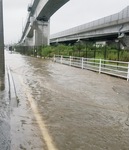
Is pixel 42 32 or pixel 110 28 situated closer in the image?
pixel 110 28

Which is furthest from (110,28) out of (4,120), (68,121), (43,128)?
(43,128)

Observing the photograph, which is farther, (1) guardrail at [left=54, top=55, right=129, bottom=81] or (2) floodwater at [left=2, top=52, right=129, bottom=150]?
(1) guardrail at [left=54, top=55, right=129, bottom=81]

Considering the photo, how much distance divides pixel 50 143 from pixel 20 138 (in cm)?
72

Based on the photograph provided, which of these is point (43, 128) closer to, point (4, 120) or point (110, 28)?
point (4, 120)

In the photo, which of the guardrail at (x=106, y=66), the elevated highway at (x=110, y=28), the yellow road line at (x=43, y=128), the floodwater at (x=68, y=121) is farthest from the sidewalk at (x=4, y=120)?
the elevated highway at (x=110, y=28)

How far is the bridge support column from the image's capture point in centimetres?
5749

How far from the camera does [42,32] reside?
6019cm

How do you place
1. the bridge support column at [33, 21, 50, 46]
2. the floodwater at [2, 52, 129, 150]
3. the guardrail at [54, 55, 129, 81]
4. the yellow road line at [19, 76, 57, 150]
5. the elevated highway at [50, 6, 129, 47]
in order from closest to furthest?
the yellow road line at [19, 76, 57, 150] → the floodwater at [2, 52, 129, 150] → the guardrail at [54, 55, 129, 81] → the elevated highway at [50, 6, 129, 47] → the bridge support column at [33, 21, 50, 46]

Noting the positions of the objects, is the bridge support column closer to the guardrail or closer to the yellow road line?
the guardrail

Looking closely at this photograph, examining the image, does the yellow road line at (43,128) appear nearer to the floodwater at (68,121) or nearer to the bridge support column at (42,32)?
the floodwater at (68,121)

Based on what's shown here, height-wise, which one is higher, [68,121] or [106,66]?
[106,66]

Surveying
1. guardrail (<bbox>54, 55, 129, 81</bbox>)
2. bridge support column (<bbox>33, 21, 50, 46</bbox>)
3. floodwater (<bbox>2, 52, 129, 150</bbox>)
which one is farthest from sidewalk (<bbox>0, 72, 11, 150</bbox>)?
bridge support column (<bbox>33, 21, 50, 46</bbox>)

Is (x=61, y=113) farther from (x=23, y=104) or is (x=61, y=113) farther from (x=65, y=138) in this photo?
(x=65, y=138)

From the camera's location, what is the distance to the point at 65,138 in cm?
661
